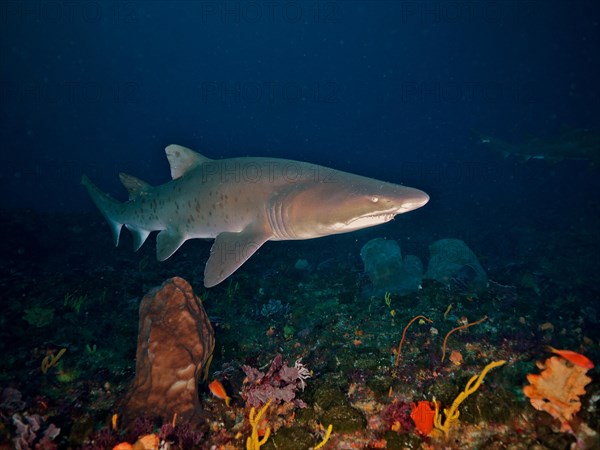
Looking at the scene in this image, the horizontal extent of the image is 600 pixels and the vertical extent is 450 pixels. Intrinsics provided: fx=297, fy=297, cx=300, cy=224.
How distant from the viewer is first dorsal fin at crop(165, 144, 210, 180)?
6.71 m

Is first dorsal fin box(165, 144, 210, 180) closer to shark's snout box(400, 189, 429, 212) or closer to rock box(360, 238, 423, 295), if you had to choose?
shark's snout box(400, 189, 429, 212)

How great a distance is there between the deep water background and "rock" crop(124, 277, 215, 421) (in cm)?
1851

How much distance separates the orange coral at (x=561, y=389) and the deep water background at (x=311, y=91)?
17712mm

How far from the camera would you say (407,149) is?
18650cm

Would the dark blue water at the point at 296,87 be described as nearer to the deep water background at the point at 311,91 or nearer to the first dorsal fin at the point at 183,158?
the deep water background at the point at 311,91

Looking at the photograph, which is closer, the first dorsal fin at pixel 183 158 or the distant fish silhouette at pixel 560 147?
the first dorsal fin at pixel 183 158

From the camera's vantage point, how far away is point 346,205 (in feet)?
14.3

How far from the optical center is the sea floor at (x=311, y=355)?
294 centimetres

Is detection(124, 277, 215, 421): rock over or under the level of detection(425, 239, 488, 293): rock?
over

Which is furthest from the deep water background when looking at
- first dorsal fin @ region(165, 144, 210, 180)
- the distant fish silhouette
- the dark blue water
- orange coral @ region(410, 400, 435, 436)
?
orange coral @ region(410, 400, 435, 436)

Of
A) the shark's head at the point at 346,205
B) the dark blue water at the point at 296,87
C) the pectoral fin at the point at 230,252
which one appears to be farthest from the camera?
the dark blue water at the point at 296,87

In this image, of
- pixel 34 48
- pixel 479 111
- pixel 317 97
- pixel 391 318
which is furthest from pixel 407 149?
pixel 391 318

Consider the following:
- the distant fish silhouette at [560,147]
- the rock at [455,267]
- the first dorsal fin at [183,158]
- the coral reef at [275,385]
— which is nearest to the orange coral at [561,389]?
the coral reef at [275,385]

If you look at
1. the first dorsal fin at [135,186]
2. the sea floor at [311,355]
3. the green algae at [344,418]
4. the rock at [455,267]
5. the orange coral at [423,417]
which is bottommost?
the rock at [455,267]
